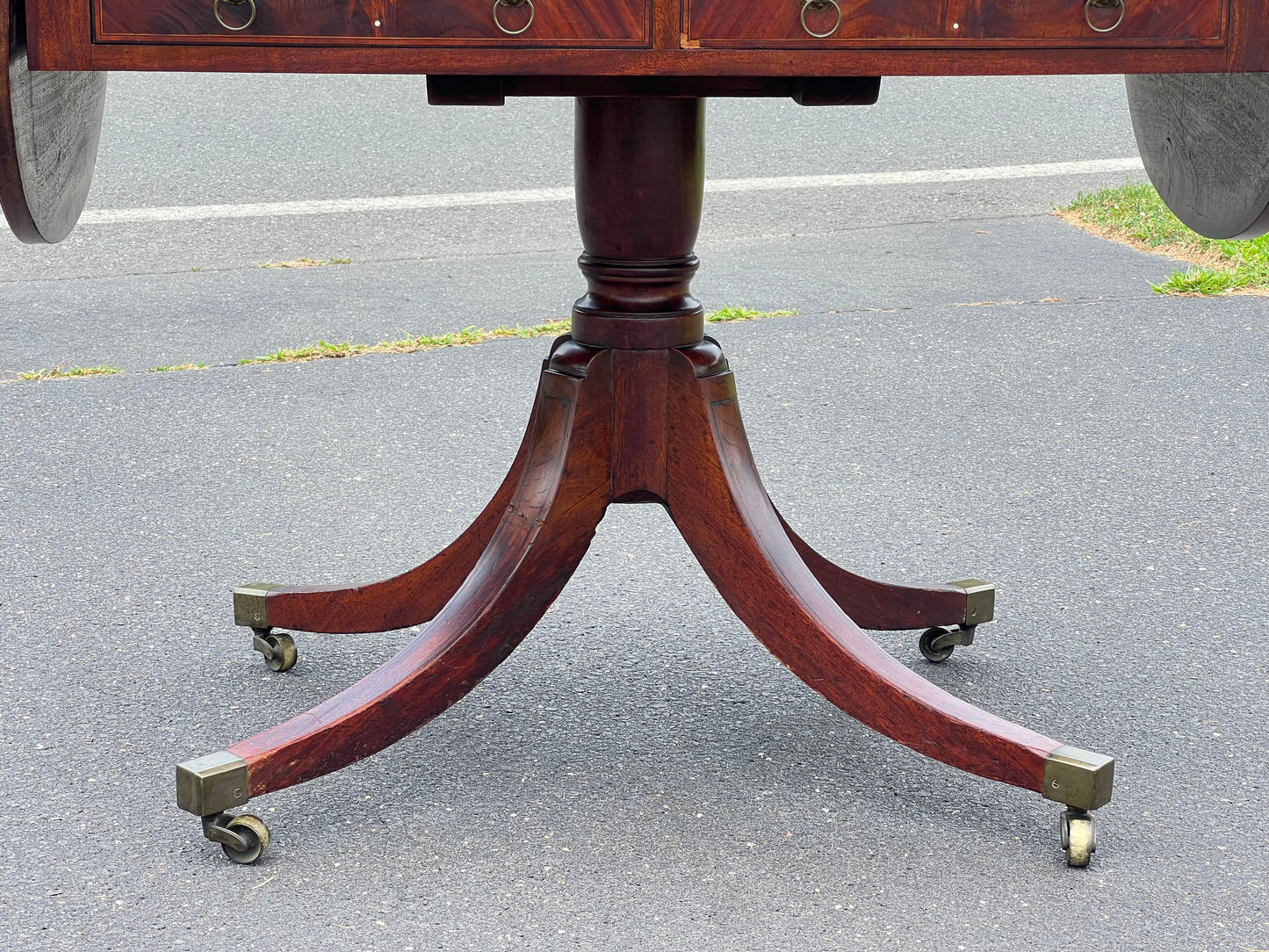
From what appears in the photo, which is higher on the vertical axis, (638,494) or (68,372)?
(638,494)

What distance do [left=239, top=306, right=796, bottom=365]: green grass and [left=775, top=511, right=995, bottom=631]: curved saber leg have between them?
5.95ft

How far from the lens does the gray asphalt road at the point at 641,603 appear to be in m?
1.51

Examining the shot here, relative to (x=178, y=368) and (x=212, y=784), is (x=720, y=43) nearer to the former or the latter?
(x=212, y=784)

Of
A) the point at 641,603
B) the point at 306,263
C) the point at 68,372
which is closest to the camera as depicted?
the point at 641,603

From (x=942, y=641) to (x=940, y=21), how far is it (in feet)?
3.17

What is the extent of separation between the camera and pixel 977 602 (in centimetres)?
203

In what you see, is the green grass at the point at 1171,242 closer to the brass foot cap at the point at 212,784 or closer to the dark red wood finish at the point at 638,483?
the dark red wood finish at the point at 638,483

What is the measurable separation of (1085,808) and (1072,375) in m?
2.05

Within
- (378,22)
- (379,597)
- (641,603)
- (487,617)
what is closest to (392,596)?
(379,597)

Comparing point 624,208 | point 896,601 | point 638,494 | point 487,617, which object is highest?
point 624,208

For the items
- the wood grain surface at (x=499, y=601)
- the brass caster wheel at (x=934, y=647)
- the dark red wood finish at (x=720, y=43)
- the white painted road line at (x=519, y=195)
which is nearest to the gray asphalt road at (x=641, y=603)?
the brass caster wheel at (x=934, y=647)

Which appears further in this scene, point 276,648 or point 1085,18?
point 276,648

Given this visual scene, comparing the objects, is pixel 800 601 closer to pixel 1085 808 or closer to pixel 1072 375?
pixel 1085 808

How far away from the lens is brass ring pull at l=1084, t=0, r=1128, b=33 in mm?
1337
